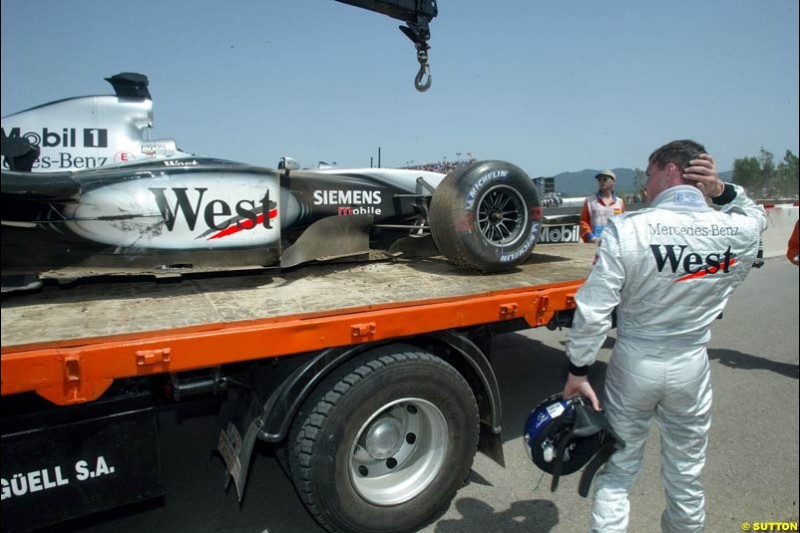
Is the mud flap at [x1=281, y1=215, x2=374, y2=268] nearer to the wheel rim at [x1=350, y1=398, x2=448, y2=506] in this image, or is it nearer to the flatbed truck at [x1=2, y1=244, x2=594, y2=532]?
the flatbed truck at [x1=2, y1=244, x2=594, y2=532]

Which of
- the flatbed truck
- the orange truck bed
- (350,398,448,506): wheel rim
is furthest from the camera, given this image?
(350,398,448,506): wheel rim

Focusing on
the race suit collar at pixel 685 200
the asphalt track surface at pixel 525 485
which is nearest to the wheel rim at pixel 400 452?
the asphalt track surface at pixel 525 485

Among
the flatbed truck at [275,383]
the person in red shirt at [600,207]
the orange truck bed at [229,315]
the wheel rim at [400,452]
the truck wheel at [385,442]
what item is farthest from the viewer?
the person in red shirt at [600,207]

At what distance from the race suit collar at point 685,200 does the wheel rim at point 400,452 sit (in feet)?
5.11

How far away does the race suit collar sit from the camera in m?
2.37

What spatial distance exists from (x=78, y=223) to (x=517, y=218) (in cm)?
297

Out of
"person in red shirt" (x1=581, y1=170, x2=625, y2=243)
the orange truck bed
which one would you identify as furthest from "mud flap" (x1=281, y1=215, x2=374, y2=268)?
"person in red shirt" (x1=581, y1=170, x2=625, y2=243)

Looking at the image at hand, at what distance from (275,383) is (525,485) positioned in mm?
1769

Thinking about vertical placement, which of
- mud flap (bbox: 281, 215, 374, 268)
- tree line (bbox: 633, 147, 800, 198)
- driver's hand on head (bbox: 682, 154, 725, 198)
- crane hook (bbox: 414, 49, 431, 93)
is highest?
tree line (bbox: 633, 147, 800, 198)

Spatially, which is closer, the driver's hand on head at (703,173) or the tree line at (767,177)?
the driver's hand on head at (703,173)

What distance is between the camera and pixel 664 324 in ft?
7.71

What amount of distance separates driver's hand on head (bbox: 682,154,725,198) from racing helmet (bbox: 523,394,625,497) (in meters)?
1.16

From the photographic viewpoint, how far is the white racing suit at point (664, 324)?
7.50 feet

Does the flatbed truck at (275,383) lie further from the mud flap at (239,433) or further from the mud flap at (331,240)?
the mud flap at (331,240)
